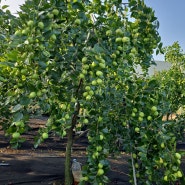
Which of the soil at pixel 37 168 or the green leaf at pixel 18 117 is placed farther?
the soil at pixel 37 168

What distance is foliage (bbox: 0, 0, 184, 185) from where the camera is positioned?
6.55ft

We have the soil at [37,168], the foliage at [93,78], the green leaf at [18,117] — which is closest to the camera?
the green leaf at [18,117]

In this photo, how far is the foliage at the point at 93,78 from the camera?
2.00 meters

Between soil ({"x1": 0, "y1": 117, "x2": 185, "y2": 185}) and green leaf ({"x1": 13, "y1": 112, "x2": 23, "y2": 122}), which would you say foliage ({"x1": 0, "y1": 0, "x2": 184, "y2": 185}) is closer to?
green leaf ({"x1": 13, "y1": 112, "x2": 23, "y2": 122})

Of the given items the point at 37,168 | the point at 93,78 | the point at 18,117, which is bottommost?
the point at 37,168

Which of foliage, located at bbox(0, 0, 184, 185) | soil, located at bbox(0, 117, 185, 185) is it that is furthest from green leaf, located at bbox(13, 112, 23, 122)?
soil, located at bbox(0, 117, 185, 185)

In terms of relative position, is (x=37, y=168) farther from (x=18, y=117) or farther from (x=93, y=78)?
(x=18, y=117)

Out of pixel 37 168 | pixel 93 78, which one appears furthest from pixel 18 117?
pixel 37 168

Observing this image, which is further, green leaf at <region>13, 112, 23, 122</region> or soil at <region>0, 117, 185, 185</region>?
soil at <region>0, 117, 185, 185</region>

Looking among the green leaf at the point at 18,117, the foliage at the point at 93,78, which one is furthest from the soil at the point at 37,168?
the green leaf at the point at 18,117

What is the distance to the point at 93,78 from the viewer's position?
229 centimetres

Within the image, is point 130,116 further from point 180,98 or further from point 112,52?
point 180,98

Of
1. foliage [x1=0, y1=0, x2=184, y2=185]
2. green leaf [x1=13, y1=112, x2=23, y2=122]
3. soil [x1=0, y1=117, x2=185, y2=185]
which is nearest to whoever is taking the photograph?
green leaf [x1=13, y1=112, x2=23, y2=122]

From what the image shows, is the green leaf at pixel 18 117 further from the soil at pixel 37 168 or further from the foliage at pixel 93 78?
the soil at pixel 37 168
